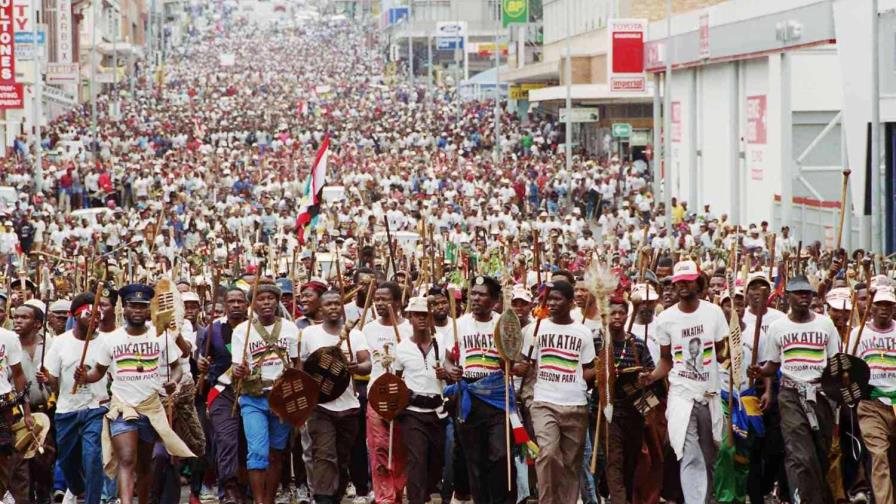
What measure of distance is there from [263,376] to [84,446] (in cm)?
124

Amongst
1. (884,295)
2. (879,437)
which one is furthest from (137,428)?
(884,295)

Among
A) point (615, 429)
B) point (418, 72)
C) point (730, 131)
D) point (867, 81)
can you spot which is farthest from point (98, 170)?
point (418, 72)

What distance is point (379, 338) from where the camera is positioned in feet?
43.7

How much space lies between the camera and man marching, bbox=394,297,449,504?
12883 millimetres

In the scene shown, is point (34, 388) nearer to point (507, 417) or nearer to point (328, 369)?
point (328, 369)

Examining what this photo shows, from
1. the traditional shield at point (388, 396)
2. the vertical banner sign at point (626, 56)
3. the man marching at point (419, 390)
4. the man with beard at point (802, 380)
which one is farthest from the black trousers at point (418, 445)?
the vertical banner sign at point (626, 56)

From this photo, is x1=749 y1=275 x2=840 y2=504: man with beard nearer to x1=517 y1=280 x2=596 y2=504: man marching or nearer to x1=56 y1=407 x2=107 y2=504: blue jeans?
x1=517 y1=280 x2=596 y2=504: man marching

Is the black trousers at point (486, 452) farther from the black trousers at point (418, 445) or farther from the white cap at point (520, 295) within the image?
the white cap at point (520, 295)

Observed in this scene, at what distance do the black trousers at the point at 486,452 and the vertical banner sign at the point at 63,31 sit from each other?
5809 centimetres

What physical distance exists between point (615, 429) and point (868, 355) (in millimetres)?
1685

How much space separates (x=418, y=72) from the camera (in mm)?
126812

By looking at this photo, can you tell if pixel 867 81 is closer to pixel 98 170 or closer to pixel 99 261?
pixel 99 261

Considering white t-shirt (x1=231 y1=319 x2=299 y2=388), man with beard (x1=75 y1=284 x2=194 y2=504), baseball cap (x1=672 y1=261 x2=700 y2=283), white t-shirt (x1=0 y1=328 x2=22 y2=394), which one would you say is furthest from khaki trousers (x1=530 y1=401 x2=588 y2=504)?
white t-shirt (x1=0 y1=328 x2=22 y2=394)

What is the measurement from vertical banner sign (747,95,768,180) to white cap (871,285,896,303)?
2897 cm
